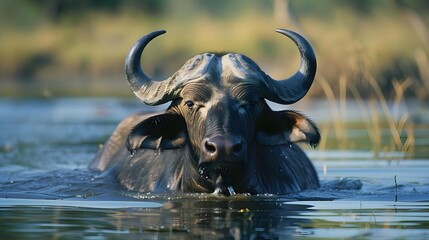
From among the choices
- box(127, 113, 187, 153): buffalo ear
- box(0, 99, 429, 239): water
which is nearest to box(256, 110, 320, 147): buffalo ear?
box(0, 99, 429, 239): water

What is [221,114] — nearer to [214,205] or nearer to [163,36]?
[214,205]

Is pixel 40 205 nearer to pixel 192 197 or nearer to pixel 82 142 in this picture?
pixel 192 197

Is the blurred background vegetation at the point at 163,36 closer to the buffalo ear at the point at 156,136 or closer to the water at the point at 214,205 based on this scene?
the water at the point at 214,205

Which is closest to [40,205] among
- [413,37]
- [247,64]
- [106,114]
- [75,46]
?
[247,64]

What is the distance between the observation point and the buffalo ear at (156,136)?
1045 centimetres

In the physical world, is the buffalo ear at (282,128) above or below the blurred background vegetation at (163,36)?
below

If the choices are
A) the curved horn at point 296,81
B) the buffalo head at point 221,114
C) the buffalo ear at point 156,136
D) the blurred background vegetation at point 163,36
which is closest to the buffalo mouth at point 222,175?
the buffalo head at point 221,114

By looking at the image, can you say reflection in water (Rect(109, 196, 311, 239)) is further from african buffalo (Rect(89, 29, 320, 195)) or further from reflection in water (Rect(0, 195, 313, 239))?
african buffalo (Rect(89, 29, 320, 195))

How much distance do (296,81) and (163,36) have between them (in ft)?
97.6

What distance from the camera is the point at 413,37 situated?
110ft

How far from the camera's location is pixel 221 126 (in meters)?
9.49

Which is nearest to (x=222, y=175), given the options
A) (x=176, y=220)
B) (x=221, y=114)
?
(x=221, y=114)

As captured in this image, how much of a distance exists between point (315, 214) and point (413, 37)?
2512 cm

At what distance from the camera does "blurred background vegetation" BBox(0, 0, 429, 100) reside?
31719 mm
